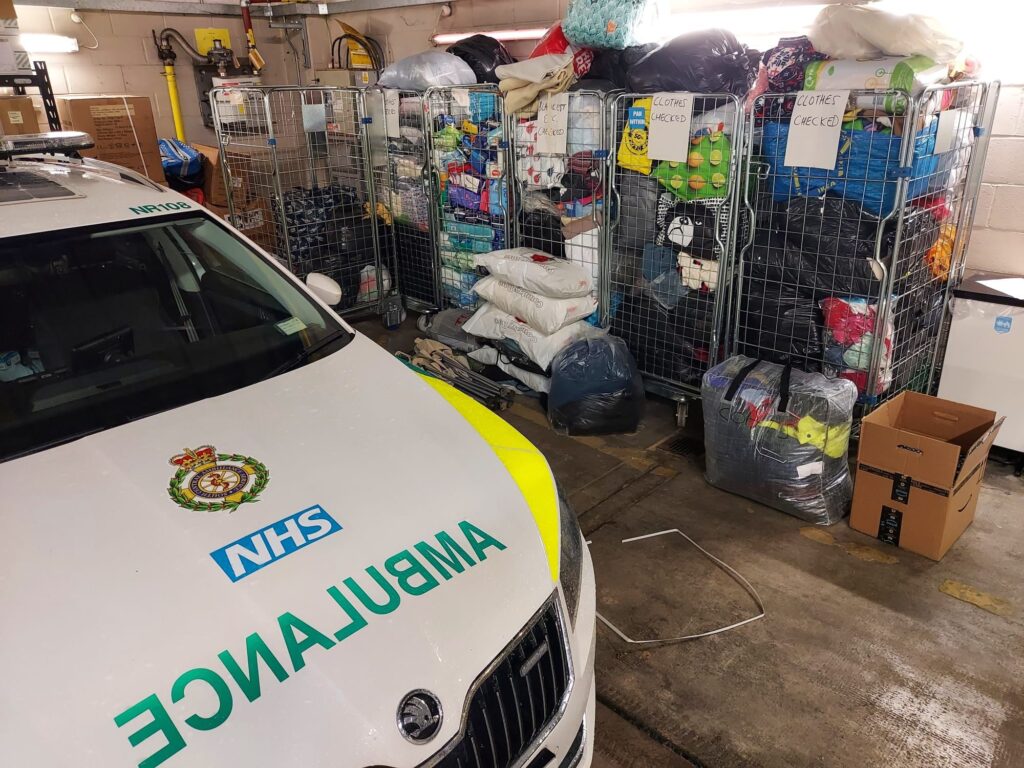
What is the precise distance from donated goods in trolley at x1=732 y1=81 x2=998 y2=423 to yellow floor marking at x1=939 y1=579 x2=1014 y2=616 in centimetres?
89

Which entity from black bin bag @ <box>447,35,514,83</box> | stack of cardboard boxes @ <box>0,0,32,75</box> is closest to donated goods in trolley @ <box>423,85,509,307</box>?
black bin bag @ <box>447,35,514,83</box>

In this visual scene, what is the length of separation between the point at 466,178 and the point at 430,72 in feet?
2.34

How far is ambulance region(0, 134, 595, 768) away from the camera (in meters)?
1.18

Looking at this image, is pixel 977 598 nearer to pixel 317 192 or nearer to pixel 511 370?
pixel 511 370

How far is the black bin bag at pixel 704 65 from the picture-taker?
11.4ft

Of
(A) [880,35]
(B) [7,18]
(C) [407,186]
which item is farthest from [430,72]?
(B) [7,18]

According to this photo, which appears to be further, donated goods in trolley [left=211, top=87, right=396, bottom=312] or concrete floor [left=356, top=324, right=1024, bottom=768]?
donated goods in trolley [left=211, top=87, right=396, bottom=312]

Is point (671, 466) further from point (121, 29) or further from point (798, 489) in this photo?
point (121, 29)

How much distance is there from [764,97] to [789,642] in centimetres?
A: 229

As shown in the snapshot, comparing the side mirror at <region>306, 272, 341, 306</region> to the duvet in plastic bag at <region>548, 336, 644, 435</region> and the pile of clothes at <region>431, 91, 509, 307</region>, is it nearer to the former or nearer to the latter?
the duvet in plastic bag at <region>548, 336, 644, 435</region>

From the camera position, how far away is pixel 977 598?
8.54ft

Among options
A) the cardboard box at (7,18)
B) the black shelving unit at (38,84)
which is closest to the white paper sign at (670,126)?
the black shelving unit at (38,84)

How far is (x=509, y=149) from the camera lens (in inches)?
171

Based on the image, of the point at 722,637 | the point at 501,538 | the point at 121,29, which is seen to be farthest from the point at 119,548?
the point at 121,29
